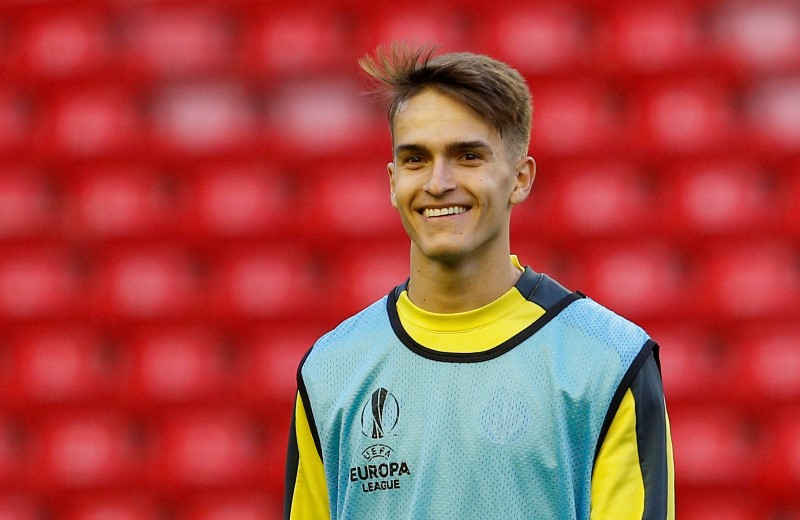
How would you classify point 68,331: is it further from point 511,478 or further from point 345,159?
point 511,478

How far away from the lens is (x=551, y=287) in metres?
1.67

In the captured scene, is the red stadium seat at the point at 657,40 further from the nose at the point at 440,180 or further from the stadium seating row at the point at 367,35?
the nose at the point at 440,180

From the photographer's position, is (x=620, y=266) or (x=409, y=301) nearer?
(x=409, y=301)

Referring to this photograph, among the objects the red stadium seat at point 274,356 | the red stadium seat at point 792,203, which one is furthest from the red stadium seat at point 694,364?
the red stadium seat at point 274,356

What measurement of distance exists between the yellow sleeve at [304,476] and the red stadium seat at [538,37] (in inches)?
110

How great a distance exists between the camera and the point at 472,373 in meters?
1.60

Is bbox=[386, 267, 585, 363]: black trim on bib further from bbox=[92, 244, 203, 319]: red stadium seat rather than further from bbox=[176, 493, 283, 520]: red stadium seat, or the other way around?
bbox=[92, 244, 203, 319]: red stadium seat

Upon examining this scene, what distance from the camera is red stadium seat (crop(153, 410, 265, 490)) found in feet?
13.3

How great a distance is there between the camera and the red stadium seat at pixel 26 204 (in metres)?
4.36

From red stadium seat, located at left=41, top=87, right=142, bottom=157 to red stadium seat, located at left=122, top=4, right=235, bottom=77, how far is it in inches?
5.6

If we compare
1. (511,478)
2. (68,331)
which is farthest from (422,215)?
(68,331)

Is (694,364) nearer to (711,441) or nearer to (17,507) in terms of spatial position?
(711,441)

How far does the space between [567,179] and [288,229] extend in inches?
35.8

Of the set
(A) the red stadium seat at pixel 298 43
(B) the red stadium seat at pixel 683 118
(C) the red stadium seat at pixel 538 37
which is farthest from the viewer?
(A) the red stadium seat at pixel 298 43
